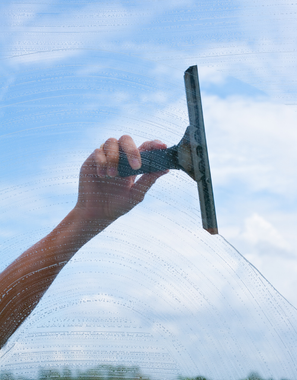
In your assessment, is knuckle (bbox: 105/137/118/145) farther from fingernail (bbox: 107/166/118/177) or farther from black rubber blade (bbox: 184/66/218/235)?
black rubber blade (bbox: 184/66/218/235)

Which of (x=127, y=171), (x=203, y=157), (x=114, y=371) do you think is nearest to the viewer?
(x=127, y=171)

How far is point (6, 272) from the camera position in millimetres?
2127

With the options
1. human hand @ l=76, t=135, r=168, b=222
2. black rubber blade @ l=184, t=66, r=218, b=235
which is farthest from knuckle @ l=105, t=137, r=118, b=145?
black rubber blade @ l=184, t=66, r=218, b=235

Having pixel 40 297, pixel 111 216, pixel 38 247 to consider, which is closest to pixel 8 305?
pixel 40 297

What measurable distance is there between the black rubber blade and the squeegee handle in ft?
0.44

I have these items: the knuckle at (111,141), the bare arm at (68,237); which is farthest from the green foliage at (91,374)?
the knuckle at (111,141)

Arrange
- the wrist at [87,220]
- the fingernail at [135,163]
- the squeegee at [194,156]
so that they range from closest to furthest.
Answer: the fingernail at [135,163] < the squeegee at [194,156] < the wrist at [87,220]

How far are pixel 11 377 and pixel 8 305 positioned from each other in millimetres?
399

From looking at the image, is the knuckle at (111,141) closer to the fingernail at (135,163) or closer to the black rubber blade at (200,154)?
the fingernail at (135,163)

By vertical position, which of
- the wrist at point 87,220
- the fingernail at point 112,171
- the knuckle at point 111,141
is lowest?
the wrist at point 87,220

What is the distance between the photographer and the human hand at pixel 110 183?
1.82m

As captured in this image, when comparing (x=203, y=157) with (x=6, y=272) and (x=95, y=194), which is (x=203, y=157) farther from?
(x=6, y=272)

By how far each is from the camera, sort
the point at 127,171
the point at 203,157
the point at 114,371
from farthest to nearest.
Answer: the point at 114,371 → the point at 203,157 → the point at 127,171

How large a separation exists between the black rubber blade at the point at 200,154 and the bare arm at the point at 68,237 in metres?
0.21
